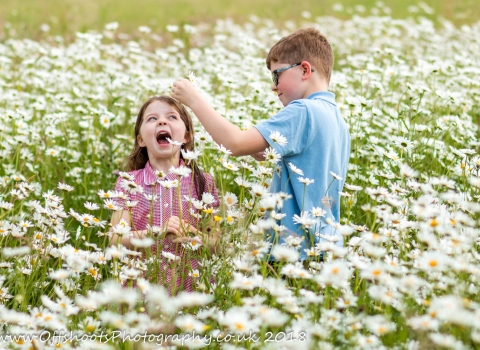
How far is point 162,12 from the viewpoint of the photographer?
46.5 ft

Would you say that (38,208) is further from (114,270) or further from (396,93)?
(396,93)

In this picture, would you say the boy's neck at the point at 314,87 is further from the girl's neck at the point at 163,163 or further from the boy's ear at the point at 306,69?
the girl's neck at the point at 163,163

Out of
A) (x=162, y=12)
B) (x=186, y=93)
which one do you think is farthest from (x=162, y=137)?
(x=162, y=12)

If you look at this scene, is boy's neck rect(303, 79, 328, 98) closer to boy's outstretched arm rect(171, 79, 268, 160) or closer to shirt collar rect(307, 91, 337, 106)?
shirt collar rect(307, 91, 337, 106)

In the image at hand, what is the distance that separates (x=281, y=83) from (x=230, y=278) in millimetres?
1139

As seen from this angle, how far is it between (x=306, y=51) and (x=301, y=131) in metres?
0.49

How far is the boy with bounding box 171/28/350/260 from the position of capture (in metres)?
3.04

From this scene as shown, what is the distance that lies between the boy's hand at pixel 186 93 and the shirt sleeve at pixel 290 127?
0.34m

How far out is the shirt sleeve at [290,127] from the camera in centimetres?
304

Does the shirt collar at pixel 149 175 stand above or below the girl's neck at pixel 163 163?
below

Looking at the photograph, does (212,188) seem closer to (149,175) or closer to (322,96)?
(149,175)

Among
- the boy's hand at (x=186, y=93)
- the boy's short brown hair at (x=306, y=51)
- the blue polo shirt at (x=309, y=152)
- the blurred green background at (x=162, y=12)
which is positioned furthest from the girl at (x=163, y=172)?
the blurred green background at (x=162, y=12)

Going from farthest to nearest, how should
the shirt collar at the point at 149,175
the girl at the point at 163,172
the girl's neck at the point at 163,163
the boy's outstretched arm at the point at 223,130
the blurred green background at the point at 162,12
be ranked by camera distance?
the blurred green background at the point at 162,12 → the girl's neck at the point at 163,163 → the shirt collar at the point at 149,175 → the girl at the point at 163,172 → the boy's outstretched arm at the point at 223,130

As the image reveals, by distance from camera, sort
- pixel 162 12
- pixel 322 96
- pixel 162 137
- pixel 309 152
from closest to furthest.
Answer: pixel 309 152 → pixel 322 96 → pixel 162 137 → pixel 162 12
